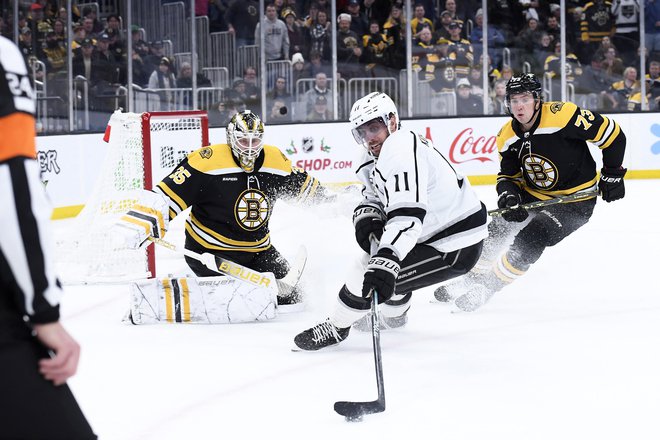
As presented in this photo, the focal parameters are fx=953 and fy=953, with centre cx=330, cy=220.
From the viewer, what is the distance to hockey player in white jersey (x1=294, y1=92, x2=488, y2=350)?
288 centimetres

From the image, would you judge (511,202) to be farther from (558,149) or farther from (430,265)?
(430,265)

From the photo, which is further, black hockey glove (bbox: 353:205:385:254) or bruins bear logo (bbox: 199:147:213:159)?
bruins bear logo (bbox: 199:147:213:159)

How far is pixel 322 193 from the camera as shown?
4.25 metres

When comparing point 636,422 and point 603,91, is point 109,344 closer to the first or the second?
point 636,422

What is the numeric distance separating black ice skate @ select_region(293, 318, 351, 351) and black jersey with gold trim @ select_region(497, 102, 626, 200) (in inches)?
55.9

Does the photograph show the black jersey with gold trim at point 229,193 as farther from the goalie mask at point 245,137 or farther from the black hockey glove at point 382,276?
the black hockey glove at point 382,276

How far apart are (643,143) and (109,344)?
6.82 meters

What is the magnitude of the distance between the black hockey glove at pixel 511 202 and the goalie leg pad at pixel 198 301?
3.81ft

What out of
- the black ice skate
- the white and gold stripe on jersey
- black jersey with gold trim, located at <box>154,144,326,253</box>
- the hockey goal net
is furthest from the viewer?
the hockey goal net

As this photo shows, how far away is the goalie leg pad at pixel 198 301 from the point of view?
3.86 m

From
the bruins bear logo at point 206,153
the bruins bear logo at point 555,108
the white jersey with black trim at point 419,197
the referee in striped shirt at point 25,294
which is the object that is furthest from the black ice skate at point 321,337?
the referee in striped shirt at point 25,294

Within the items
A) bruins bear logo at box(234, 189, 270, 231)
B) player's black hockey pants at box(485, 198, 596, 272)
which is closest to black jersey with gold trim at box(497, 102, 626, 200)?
player's black hockey pants at box(485, 198, 596, 272)

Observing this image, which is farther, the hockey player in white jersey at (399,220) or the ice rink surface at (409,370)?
the hockey player in white jersey at (399,220)

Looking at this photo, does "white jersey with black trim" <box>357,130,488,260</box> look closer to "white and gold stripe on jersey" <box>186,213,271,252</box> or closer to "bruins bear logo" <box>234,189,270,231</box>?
"bruins bear logo" <box>234,189,270,231</box>
